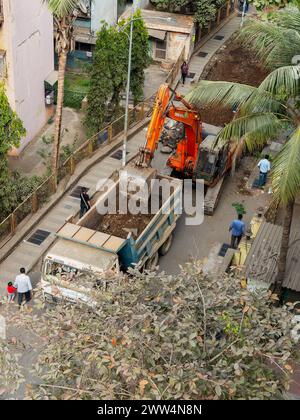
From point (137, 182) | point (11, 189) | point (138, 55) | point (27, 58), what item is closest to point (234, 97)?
point (137, 182)

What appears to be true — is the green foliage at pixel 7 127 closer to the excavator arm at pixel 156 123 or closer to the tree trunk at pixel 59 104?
the tree trunk at pixel 59 104

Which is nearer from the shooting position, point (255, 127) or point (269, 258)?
point (255, 127)

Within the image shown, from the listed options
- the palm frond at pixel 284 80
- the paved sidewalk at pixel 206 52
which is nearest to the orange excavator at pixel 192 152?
the palm frond at pixel 284 80

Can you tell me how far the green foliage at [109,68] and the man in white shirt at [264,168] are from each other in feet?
24.6

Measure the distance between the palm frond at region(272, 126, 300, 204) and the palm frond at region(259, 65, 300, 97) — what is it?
1.26m

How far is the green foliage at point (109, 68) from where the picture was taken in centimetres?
2809

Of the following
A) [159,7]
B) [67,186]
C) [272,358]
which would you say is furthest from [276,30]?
[159,7]

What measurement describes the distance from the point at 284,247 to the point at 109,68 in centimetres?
1411

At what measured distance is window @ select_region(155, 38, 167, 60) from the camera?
36.7 metres

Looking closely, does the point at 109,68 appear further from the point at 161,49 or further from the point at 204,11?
the point at 204,11

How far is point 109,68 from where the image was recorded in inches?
1110

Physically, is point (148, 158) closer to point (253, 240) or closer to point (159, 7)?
point (253, 240)

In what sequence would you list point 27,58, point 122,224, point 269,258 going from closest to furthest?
1. point 269,258
2. point 122,224
3. point 27,58

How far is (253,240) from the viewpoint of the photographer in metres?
20.0
